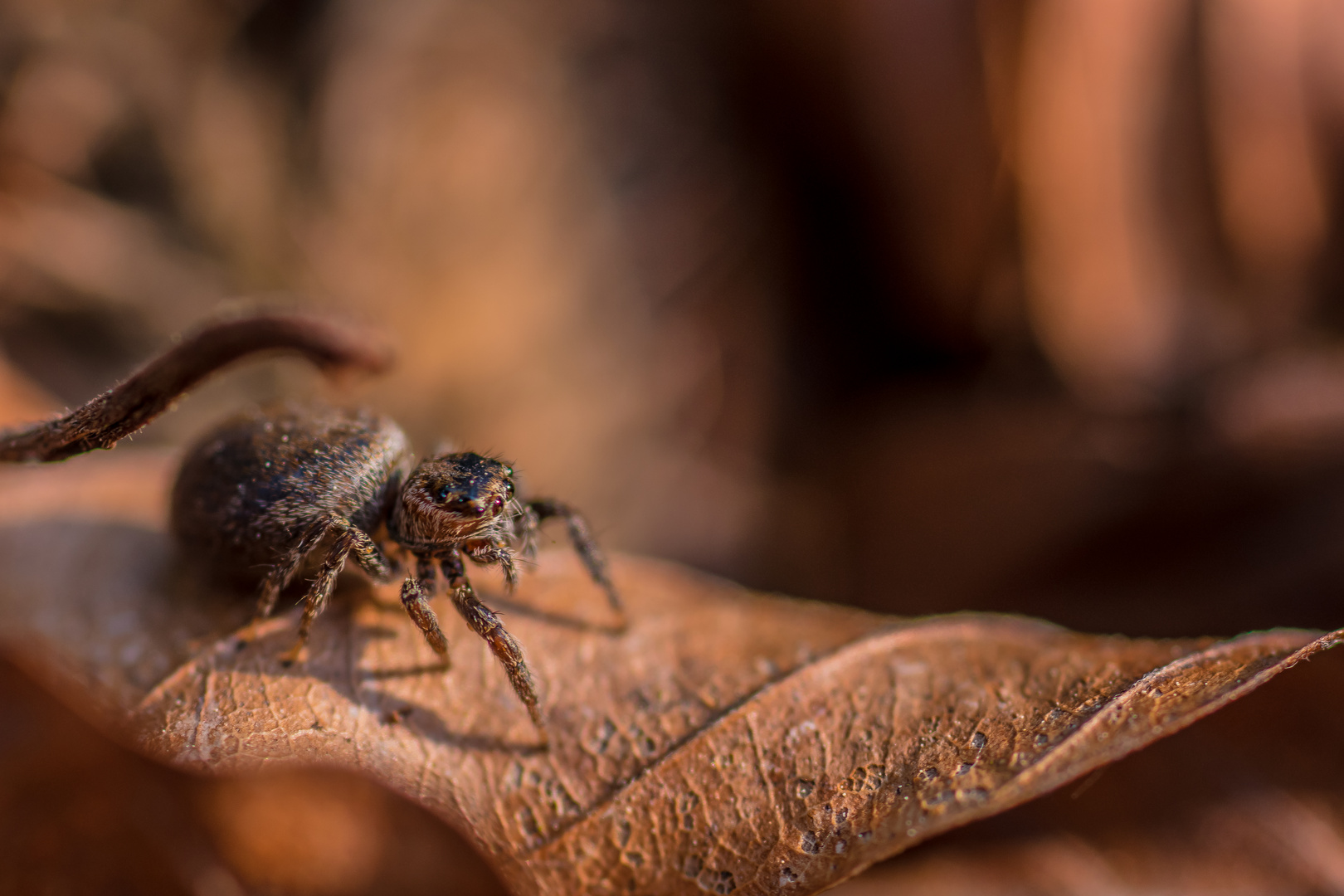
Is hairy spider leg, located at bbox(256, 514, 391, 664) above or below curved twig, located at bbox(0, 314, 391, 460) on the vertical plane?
below

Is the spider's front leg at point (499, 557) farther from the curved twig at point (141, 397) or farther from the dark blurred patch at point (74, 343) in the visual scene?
the dark blurred patch at point (74, 343)

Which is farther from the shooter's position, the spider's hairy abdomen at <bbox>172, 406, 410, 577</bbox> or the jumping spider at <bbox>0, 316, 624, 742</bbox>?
the spider's hairy abdomen at <bbox>172, 406, 410, 577</bbox>

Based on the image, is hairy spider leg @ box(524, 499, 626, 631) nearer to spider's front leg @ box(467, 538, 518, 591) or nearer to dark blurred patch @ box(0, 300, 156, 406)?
spider's front leg @ box(467, 538, 518, 591)

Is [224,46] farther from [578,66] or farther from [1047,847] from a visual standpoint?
[1047,847]

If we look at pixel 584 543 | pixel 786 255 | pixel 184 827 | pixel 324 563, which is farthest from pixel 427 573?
pixel 786 255

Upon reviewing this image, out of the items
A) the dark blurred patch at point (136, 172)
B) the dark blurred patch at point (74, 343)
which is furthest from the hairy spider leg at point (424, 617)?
the dark blurred patch at point (136, 172)

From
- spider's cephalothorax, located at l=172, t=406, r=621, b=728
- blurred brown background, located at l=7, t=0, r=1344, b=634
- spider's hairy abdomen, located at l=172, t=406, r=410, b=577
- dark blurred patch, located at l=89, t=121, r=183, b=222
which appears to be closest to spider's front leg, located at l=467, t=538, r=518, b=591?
spider's cephalothorax, located at l=172, t=406, r=621, b=728

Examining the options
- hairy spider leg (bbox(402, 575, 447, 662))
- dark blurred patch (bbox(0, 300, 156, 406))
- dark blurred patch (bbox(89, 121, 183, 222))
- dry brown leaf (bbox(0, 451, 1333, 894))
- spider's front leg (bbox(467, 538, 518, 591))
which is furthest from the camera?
dark blurred patch (bbox(89, 121, 183, 222))
